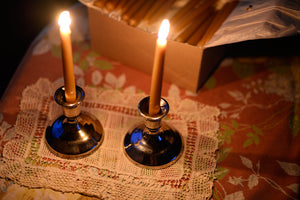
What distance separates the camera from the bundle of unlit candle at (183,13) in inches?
27.2

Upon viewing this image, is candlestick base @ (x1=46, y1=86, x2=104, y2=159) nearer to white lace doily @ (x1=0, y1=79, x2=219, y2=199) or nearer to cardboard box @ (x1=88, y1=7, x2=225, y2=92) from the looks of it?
white lace doily @ (x1=0, y1=79, x2=219, y2=199)

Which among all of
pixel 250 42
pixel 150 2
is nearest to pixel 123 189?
pixel 150 2

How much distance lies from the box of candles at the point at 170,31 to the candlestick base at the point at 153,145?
16 cm

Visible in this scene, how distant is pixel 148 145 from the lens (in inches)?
23.7

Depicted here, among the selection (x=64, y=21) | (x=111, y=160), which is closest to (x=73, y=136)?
(x=111, y=160)

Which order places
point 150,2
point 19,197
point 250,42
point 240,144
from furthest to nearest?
point 250,42 < point 150,2 < point 240,144 < point 19,197

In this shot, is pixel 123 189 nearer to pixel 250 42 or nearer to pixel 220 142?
pixel 220 142

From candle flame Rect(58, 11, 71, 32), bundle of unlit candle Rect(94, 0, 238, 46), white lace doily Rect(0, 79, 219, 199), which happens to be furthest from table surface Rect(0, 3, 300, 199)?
candle flame Rect(58, 11, 71, 32)

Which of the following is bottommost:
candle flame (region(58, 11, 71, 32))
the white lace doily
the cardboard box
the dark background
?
the white lace doily

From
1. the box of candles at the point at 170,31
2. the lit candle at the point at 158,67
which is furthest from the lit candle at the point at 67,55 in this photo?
the box of candles at the point at 170,31

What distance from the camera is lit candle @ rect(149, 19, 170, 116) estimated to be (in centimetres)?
44

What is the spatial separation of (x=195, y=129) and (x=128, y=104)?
0.52 feet

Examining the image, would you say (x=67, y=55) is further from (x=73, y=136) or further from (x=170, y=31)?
(x=170, y=31)

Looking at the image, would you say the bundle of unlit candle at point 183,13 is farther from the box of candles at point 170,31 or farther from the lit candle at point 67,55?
the lit candle at point 67,55
